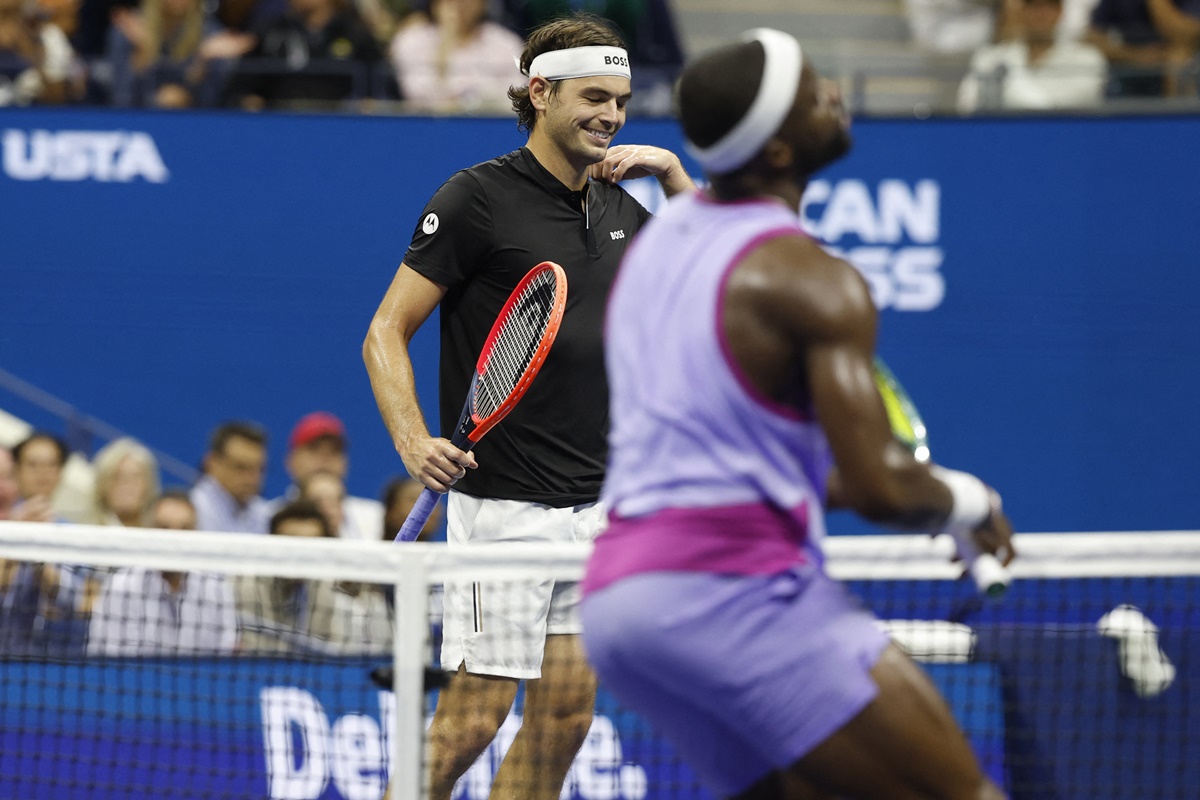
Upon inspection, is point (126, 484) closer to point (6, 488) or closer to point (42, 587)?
point (6, 488)

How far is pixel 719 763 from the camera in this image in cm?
297

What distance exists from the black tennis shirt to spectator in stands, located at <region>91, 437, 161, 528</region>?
409cm

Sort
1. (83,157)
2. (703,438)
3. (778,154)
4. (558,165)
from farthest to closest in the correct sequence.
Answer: (83,157)
(558,165)
(778,154)
(703,438)

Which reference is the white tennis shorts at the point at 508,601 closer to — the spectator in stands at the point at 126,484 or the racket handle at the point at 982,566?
the racket handle at the point at 982,566

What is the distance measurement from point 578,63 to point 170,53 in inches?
246

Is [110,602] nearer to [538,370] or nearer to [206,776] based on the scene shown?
[206,776]

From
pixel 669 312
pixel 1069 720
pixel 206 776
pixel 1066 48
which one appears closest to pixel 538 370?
pixel 669 312

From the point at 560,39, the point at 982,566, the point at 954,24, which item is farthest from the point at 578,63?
the point at 954,24

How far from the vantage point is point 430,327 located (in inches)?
374

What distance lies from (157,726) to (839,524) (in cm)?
487

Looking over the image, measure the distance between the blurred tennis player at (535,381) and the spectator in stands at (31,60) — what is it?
Result: 19.7 feet

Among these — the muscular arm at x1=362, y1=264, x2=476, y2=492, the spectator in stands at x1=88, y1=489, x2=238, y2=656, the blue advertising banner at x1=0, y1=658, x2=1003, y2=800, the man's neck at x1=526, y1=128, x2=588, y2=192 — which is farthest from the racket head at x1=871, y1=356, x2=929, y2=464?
the spectator in stands at x1=88, y1=489, x2=238, y2=656

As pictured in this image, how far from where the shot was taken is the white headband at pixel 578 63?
185 inches

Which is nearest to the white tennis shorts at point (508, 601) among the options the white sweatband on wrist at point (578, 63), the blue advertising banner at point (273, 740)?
the blue advertising banner at point (273, 740)
